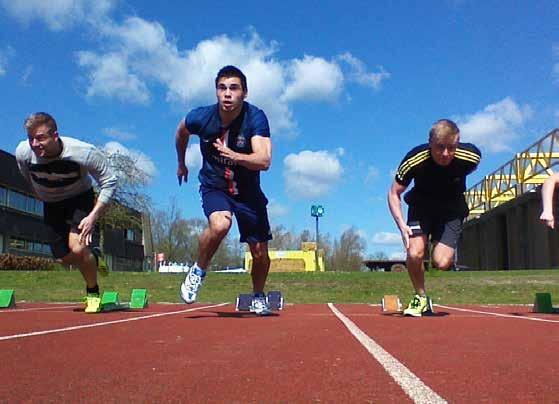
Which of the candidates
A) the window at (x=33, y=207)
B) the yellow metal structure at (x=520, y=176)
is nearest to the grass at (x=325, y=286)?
the yellow metal structure at (x=520, y=176)

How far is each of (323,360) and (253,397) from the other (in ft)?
3.23

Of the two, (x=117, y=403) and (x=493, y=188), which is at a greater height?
(x=493, y=188)

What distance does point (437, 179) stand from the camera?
7.02 metres

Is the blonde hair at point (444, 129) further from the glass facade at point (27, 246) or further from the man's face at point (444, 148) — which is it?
the glass facade at point (27, 246)

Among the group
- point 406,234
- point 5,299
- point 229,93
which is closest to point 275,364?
point 229,93

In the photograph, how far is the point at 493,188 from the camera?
133ft

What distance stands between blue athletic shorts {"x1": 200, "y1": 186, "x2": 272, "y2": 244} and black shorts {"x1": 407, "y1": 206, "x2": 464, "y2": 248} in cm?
177

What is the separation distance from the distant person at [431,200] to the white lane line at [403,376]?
289cm

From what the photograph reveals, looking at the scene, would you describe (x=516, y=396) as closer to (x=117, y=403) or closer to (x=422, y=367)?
(x=422, y=367)

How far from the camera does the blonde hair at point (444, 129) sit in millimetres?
6438

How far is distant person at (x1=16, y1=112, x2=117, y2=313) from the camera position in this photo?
6.61 metres

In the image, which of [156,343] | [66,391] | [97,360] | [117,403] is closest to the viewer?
[117,403]

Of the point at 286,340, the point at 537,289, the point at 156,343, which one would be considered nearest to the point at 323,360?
the point at 286,340

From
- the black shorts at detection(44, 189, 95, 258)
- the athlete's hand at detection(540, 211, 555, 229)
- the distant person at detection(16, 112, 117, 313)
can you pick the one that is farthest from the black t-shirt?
the black shorts at detection(44, 189, 95, 258)
